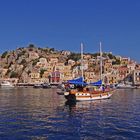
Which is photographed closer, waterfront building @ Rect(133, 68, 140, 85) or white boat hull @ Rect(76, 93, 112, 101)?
white boat hull @ Rect(76, 93, 112, 101)

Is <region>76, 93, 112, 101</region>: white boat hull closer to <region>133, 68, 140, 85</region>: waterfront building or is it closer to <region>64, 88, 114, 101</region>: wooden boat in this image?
<region>64, 88, 114, 101</region>: wooden boat

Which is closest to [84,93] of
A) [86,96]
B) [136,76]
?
[86,96]

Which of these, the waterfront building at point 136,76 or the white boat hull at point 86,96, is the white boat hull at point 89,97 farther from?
the waterfront building at point 136,76

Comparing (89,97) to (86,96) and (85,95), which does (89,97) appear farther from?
(85,95)

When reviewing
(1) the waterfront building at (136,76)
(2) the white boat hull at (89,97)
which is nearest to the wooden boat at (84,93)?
(2) the white boat hull at (89,97)

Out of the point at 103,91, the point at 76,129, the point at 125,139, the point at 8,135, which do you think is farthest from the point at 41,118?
the point at 103,91

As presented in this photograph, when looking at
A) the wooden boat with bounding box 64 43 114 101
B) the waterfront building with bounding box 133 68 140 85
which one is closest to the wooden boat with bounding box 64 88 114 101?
the wooden boat with bounding box 64 43 114 101

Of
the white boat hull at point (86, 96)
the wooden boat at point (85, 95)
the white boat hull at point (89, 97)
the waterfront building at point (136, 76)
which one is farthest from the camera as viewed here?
the waterfront building at point (136, 76)

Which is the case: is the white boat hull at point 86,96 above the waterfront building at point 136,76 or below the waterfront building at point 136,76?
below

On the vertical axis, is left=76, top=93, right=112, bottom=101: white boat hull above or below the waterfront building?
below

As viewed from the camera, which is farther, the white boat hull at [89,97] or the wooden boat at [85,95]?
the white boat hull at [89,97]

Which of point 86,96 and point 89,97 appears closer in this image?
point 86,96

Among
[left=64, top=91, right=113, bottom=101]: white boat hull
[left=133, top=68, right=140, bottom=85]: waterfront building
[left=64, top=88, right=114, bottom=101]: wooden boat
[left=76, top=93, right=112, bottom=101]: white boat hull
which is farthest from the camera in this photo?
[left=133, top=68, right=140, bottom=85]: waterfront building

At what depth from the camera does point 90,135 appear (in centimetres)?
3222
